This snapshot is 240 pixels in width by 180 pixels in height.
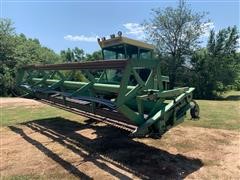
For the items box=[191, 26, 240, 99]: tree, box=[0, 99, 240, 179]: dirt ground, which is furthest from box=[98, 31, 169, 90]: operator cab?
box=[191, 26, 240, 99]: tree

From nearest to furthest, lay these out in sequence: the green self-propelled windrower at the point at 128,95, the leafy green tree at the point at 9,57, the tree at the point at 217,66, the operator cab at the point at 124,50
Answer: the green self-propelled windrower at the point at 128,95, the operator cab at the point at 124,50, the leafy green tree at the point at 9,57, the tree at the point at 217,66

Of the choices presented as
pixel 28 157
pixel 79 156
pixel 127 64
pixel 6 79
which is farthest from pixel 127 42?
pixel 6 79

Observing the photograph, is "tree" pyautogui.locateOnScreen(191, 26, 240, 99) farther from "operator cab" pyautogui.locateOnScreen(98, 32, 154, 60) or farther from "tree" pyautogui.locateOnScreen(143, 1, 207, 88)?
"operator cab" pyautogui.locateOnScreen(98, 32, 154, 60)

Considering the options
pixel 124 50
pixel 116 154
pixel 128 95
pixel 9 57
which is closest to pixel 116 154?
pixel 116 154

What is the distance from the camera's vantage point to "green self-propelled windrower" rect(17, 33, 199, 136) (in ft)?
12.8

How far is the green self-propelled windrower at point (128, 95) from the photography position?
3.90 metres

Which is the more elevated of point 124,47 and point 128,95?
point 124,47

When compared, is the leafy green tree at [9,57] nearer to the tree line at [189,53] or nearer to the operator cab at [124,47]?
the tree line at [189,53]

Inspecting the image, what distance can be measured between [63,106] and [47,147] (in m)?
1.14

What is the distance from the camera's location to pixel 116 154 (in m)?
4.73

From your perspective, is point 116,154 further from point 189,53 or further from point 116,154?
point 189,53

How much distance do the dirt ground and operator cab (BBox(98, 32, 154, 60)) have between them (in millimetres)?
1938

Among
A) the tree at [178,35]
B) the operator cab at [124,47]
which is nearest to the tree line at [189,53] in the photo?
the tree at [178,35]

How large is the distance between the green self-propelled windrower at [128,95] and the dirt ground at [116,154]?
2.06 feet
